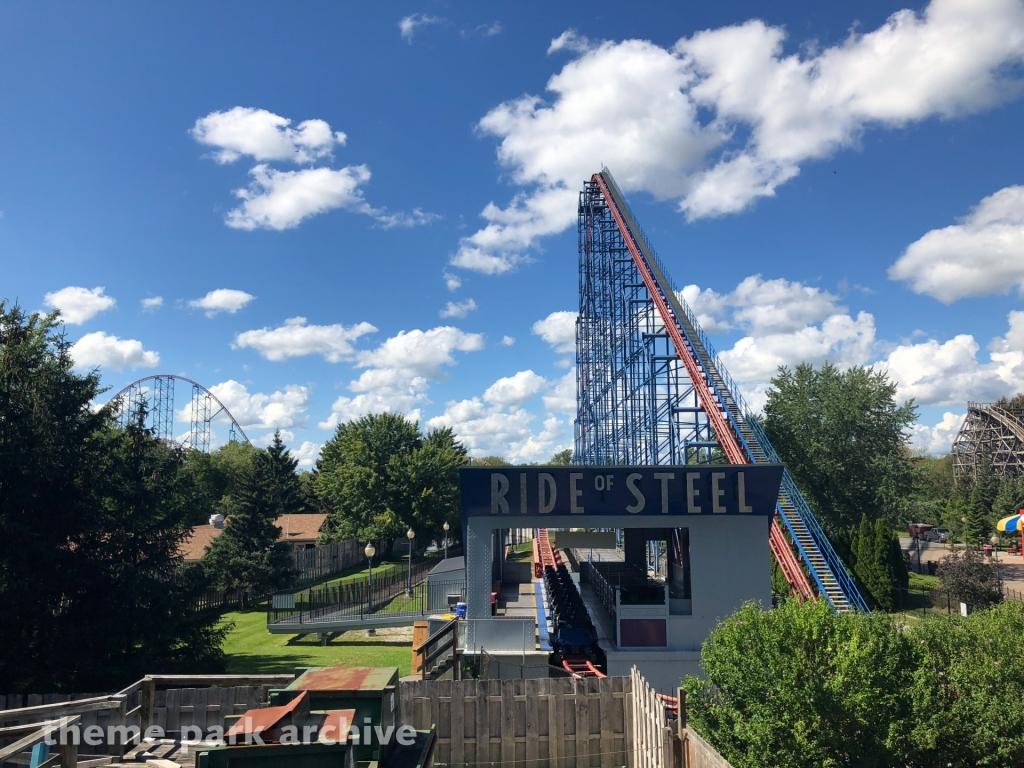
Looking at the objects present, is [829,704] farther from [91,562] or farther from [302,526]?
[302,526]

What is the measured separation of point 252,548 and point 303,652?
15.6m

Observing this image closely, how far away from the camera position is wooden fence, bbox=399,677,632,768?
9.08m

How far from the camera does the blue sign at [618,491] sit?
15.0m

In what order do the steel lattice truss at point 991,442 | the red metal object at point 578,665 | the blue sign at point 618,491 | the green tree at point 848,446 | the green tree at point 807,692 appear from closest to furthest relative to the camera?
the green tree at point 807,692, the red metal object at point 578,665, the blue sign at point 618,491, the green tree at point 848,446, the steel lattice truss at point 991,442

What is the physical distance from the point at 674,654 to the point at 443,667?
5263mm

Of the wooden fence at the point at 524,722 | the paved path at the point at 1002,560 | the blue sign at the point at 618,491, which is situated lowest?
the paved path at the point at 1002,560

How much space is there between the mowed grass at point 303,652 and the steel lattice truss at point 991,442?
76959 mm

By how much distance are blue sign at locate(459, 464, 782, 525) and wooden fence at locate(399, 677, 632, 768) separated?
6.23 metres

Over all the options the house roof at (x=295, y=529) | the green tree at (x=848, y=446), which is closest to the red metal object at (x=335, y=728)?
the green tree at (x=848, y=446)

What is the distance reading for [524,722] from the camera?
30.0 ft

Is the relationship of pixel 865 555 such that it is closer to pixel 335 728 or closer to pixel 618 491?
pixel 618 491

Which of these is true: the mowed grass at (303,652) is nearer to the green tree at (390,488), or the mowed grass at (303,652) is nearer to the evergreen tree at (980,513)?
the green tree at (390,488)

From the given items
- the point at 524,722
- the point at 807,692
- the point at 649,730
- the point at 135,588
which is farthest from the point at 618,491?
the point at 135,588

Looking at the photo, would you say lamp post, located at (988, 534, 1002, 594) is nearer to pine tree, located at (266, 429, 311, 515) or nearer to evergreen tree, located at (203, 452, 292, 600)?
evergreen tree, located at (203, 452, 292, 600)
